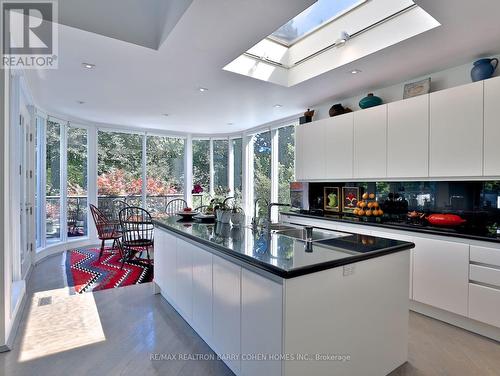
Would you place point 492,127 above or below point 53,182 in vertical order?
above

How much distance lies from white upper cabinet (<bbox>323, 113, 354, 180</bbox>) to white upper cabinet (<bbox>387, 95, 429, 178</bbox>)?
55 centimetres

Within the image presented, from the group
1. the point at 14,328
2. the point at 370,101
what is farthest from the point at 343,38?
the point at 14,328

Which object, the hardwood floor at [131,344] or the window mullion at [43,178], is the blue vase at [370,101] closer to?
the hardwood floor at [131,344]

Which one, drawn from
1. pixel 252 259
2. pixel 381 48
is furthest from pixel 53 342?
pixel 381 48

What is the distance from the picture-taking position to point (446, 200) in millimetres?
3158

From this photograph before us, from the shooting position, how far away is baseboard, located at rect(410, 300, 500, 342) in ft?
7.97

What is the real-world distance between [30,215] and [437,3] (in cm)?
540

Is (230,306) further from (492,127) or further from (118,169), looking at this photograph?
(118,169)

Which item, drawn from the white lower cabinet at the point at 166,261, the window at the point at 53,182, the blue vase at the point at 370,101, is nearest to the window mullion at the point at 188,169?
the window at the point at 53,182

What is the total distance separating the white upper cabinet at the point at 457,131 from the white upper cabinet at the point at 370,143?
0.55 meters

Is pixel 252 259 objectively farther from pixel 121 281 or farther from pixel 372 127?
pixel 121 281

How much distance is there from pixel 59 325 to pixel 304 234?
2.38m

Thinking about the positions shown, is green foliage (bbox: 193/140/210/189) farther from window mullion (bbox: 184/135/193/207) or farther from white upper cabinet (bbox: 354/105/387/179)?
white upper cabinet (bbox: 354/105/387/179)

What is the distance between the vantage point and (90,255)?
→ 5.19 m
